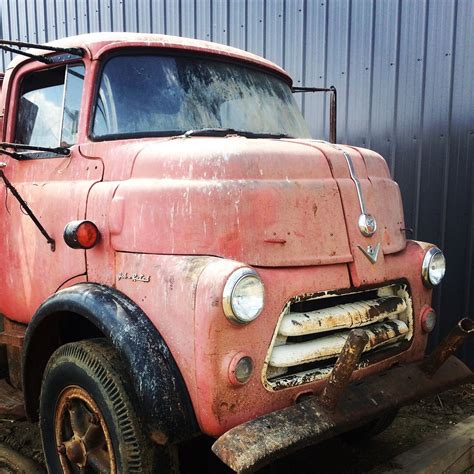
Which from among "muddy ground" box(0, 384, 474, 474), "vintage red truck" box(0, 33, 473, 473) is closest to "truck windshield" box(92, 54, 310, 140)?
"vintage red truck" box(0, 33, 473, 473)

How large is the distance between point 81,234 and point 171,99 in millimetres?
870

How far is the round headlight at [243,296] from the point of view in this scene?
83.0 inches

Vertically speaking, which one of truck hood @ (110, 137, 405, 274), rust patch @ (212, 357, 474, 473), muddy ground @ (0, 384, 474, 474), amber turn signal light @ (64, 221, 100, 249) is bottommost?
muddy ground @ (0, 384, 474, 474)

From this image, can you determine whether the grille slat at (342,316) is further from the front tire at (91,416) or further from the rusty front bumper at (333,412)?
the front tire at (91,416)

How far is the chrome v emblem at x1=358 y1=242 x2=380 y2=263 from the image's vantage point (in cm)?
262

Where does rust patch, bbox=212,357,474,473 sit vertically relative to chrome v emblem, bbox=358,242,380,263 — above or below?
below

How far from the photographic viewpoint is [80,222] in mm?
2570

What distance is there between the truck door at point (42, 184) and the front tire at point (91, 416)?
0.47m

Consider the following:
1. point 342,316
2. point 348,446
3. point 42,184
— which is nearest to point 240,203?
point 342,316

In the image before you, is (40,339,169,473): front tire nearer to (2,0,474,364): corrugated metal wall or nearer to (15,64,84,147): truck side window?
(15,64,84,147): truck side window

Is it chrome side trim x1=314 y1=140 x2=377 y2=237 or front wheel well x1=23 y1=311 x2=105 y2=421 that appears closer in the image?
chrome side trim x1=314 y1=140 x2=377 y2=237

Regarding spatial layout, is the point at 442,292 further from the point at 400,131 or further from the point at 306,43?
the point at 306,43

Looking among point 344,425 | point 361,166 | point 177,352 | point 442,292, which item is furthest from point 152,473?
point 442,292

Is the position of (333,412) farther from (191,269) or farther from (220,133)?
(220,133)
